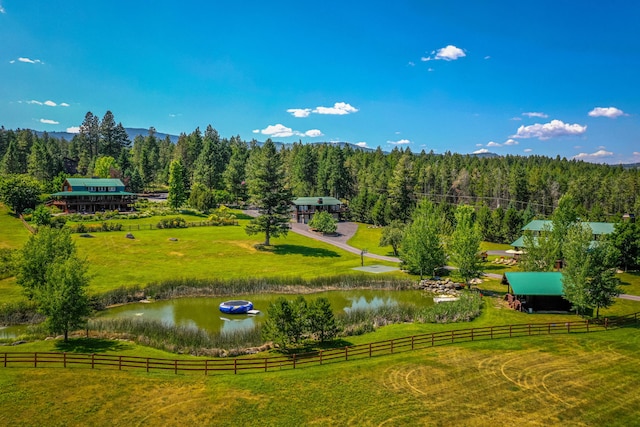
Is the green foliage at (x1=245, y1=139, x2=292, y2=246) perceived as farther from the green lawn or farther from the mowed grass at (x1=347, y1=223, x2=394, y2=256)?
the green lawn

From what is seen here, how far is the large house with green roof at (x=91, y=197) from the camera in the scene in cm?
10369

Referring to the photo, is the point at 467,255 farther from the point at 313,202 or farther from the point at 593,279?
the point at 313,202

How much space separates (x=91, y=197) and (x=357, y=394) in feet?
327

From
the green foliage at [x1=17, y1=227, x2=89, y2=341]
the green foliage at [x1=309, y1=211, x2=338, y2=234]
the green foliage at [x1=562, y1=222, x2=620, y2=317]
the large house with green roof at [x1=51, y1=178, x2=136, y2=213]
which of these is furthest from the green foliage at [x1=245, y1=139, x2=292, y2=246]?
the green foliage at [x1=562, y1=222, x2=620, y2=317]

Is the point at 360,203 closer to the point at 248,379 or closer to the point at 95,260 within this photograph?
the point at 95,260

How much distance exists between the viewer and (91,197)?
10656 centimetres

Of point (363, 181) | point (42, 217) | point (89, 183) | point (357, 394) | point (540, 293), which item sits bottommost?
point (357, 394)

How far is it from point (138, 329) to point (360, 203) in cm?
8467

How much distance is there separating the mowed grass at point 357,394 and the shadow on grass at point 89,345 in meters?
1.42

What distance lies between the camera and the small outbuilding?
47500mm

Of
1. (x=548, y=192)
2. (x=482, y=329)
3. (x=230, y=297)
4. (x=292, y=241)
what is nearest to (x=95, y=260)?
(x=230, y=297)

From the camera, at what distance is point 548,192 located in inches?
5581

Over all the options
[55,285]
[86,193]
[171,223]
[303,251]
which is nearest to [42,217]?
[171,223]

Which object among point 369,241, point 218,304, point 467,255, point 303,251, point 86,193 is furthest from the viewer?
point 86,193
